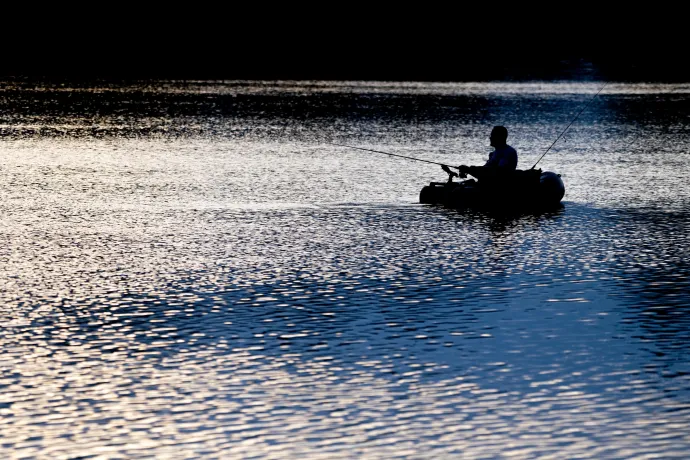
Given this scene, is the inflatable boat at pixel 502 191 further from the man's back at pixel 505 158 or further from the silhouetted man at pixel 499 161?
the man's back at pixel 505 158

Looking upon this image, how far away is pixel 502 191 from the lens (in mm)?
23109

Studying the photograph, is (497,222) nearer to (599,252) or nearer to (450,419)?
(599,252)

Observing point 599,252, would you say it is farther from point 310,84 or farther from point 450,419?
point 310,84

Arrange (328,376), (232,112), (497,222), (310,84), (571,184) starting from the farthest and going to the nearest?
(310,84)
(232,112)
(571,184)
(497,222)
(328,376)

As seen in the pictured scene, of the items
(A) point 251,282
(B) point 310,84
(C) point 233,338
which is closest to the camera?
(C) point 233,338

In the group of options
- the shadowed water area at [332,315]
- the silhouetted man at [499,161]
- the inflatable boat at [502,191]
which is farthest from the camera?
the silhouetted man at [499,161]

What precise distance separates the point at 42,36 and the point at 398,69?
53.2 m

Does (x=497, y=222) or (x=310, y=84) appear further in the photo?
(x=310, y=84)

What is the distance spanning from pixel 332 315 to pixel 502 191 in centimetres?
924

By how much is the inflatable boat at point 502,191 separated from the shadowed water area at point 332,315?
0.32 m

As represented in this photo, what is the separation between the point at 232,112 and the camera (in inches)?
2306

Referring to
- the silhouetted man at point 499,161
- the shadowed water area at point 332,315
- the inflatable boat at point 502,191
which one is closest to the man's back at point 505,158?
the silhouetted man at point 499,161

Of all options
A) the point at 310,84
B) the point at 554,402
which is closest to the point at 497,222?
the point at 554,402

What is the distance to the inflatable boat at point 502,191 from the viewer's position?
2312cm
